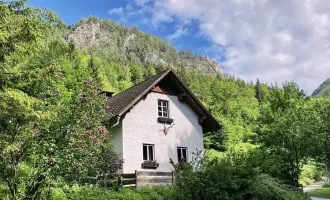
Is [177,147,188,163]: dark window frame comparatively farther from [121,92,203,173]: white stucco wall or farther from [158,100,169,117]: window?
[158,100,169,117]: window

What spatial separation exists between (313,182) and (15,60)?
179ft

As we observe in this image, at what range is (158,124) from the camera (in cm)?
2239

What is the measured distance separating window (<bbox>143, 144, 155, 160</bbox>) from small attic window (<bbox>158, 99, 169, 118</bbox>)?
2245mm

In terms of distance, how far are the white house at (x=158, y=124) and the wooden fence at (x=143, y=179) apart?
2.36m

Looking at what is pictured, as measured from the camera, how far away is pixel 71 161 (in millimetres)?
9383

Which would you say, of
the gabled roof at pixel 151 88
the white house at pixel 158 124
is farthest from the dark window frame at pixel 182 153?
the gabled roof at pixel 151 88

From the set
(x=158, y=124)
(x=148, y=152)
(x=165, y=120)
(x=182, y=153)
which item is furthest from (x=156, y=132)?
(x=182, y=153)

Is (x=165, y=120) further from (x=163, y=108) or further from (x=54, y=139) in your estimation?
(x=54, y=139)

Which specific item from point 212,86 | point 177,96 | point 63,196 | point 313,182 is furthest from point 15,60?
point 212,86

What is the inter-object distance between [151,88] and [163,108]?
1.84 m

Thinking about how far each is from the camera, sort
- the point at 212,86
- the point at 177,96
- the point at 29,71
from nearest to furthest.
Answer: the point at 29,71 < the point at 177,96 < the point at 212,86

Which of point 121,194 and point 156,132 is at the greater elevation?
point 156,132

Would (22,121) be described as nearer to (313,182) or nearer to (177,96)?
(177,96)

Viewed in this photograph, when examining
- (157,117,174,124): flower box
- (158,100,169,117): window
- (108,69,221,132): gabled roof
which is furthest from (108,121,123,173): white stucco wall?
(158,100,169,117): window
